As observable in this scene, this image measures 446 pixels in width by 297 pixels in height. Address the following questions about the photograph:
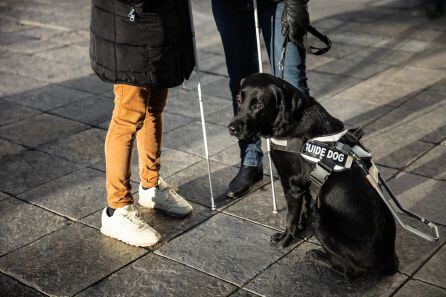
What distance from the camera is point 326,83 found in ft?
22.9

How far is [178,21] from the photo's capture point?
3.79 m

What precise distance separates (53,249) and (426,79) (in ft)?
15.2

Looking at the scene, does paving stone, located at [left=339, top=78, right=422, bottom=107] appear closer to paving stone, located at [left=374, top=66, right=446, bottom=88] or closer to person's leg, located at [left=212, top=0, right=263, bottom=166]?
paving stone, located at [left=374, top=66, right=446, bottom=88]

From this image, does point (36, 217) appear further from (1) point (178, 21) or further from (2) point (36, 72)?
(2) point (36, 72)

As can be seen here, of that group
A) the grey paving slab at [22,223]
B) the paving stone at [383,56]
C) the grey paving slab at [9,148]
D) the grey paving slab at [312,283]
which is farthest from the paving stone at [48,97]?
the grey paving slab at [312,283]

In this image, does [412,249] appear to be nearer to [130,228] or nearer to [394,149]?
[394,149]

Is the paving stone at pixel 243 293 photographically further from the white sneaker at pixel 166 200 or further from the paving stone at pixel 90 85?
the paving stone at pixel 90 85

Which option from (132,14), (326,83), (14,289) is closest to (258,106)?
(132,14)

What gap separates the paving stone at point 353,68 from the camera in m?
7.25

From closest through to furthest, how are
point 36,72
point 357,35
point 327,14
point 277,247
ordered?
point 277,247, point 36,72, point 357,35, point 327,14

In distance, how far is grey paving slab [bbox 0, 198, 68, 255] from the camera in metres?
4.13

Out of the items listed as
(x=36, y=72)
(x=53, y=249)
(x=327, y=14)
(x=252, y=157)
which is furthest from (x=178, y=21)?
(x=327, y=14)

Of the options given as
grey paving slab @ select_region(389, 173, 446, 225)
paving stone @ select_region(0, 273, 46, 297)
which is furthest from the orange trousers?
grey paving slab @ select_region(389, 173, 446, 225)

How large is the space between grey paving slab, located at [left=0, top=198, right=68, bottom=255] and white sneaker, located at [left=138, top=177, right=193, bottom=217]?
597 mm
